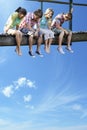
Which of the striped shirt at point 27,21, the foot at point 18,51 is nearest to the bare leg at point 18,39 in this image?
the foot at point 18,51

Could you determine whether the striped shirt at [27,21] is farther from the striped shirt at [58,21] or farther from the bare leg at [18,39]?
the striped shirt at [58,21]

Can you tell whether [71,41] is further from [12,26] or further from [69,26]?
[12,26]

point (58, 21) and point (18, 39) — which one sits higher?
point (58, 21)

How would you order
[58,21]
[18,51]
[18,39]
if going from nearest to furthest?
[18,39], [18,51], [58,21]

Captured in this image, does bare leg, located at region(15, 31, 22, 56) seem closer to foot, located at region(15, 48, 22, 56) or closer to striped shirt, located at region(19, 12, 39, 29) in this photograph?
foot, located at region(15, 48, 22, 56)

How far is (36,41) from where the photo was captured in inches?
981

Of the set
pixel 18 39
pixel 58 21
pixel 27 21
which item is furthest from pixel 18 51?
pixel 58 21

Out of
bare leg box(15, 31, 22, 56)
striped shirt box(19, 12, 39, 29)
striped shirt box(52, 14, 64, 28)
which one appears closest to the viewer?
bare leg box(15, 31, 22, 56)

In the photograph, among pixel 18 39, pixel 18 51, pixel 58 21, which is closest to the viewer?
pixel 18 39

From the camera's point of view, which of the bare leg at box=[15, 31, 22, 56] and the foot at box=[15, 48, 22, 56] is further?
the foot at box=[15, 48, 22, 56]

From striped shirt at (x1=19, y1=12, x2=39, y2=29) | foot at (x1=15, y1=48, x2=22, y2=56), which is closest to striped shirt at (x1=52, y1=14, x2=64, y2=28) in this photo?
striped shirt at (x1=19, y1=12, x2=39, y2=29)

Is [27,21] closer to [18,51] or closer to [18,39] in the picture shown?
[18,39]

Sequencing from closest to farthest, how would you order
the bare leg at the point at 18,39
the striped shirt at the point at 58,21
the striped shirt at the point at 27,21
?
the bare leg at the point at 18,39 < the striped shirt at the point at 27,21 < the striped shirt at the point at 58,21

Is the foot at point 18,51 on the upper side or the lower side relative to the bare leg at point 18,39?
lower
